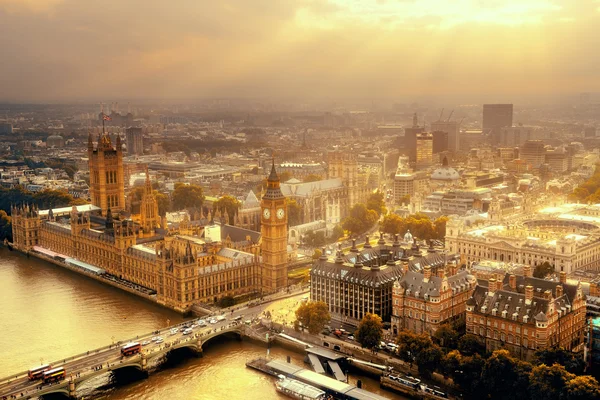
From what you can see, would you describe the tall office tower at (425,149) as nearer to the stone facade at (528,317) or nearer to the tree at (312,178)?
the tree at (312,178)

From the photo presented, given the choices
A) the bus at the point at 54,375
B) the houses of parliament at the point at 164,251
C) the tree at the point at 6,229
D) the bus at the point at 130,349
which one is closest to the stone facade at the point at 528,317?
the houses of parliament at the point at 164,251

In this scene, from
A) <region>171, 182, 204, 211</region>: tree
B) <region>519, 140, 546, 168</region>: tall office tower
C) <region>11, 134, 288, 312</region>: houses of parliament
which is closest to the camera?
<region>11, 134, 288, 312</region>: houses of parliament

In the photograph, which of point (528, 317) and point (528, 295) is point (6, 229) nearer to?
point (528, 295)

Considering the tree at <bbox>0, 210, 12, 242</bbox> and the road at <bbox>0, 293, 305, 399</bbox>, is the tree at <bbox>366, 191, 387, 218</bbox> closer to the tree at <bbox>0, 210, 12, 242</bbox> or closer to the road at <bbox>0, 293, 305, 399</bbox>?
the road at <bbox>0, 293, 305, 399</bbox>

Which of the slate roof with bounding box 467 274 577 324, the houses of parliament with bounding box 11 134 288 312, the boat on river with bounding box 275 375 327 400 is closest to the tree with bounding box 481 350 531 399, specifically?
the slate roof with bounding box 467 274 577 324

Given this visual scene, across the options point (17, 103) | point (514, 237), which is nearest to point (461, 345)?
point (514, 237)
